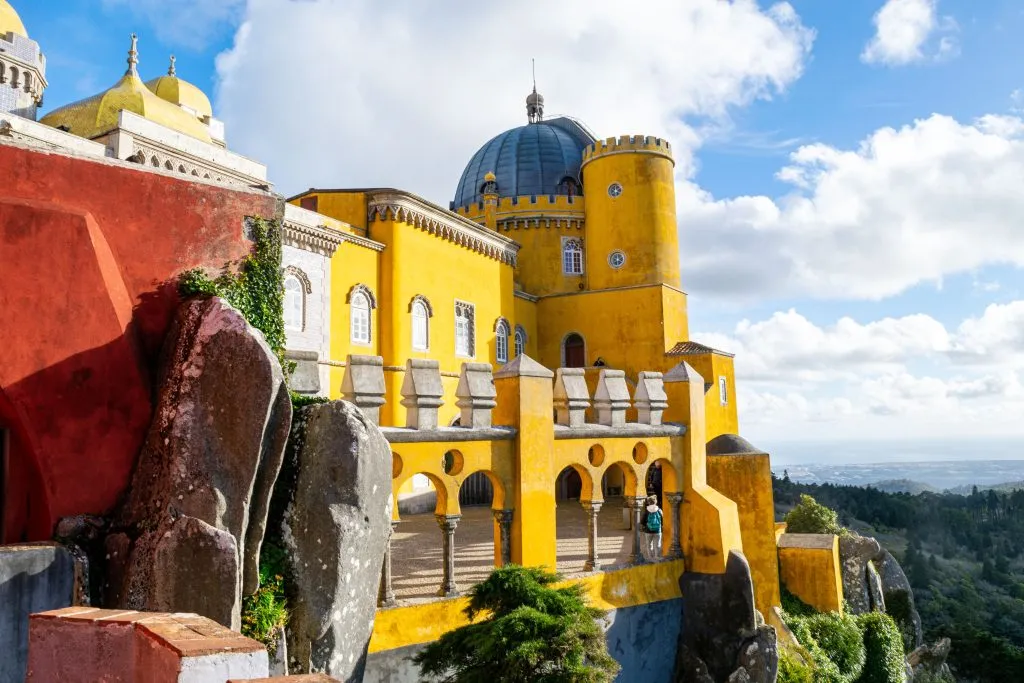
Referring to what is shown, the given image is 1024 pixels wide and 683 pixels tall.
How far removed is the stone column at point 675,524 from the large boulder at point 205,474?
9792 mm

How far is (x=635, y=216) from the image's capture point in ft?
84.4

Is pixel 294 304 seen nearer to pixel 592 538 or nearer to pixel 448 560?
pixel 448 560

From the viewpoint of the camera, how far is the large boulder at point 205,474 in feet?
20.9

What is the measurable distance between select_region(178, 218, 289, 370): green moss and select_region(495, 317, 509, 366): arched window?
15.8m

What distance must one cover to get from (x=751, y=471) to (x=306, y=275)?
1141 cm

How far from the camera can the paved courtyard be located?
1188 centimetres

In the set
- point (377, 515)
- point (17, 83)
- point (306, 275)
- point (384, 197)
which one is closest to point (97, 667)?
point (377, 515)

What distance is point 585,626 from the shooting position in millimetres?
8594

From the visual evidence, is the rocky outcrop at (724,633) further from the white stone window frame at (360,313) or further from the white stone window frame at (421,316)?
the white stone window frame at (360,313)

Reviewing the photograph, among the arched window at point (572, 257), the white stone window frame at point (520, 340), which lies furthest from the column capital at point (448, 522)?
the arched window at point (572, 257)

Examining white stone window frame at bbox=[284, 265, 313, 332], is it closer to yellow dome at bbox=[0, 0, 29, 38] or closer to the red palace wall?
the red palace wall

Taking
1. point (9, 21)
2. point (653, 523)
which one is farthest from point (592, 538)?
point (9, 21)

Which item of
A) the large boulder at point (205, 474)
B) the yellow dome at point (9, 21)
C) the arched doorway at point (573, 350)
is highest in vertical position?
the yellow dome at point (9, 21)

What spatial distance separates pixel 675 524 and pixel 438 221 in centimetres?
1133
